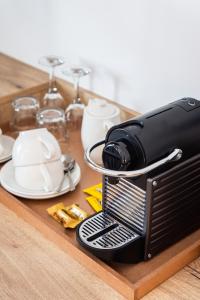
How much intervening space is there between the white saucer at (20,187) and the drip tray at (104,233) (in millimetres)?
185

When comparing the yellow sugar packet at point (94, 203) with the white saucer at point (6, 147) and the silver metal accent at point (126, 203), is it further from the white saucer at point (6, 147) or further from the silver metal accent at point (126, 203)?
the white saucer at point (6, 147)

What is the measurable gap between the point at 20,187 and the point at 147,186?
0.41 meters

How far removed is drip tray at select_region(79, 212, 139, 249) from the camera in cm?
110

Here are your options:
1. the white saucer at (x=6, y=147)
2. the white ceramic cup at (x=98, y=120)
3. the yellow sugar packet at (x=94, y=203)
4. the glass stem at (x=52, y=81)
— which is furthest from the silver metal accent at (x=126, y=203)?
the glass stem at (x=52, y=81)

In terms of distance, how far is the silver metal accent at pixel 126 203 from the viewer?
1088mm

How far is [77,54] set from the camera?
1750mm

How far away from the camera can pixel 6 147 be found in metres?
1.53

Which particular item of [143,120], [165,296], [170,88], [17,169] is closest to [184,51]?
[170,88]

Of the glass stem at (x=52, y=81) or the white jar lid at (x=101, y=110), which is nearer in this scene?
the white jar lid at (x=101, y=110)

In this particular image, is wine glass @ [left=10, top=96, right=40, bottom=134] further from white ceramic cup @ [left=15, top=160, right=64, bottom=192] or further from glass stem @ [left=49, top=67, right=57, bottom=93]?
white ceramic cup @ [left=15, top=160, right=64, bottom=192]

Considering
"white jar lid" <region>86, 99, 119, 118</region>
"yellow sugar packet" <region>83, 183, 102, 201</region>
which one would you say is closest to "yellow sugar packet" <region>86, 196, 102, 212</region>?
"yellow sugar packet" <region>83, 183, 102, 201</region>

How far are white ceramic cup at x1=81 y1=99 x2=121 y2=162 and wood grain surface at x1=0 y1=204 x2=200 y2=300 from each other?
1.11ft

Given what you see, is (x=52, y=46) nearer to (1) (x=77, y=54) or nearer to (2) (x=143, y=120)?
(1) (x=77, y=54)

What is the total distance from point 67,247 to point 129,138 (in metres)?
0.28
